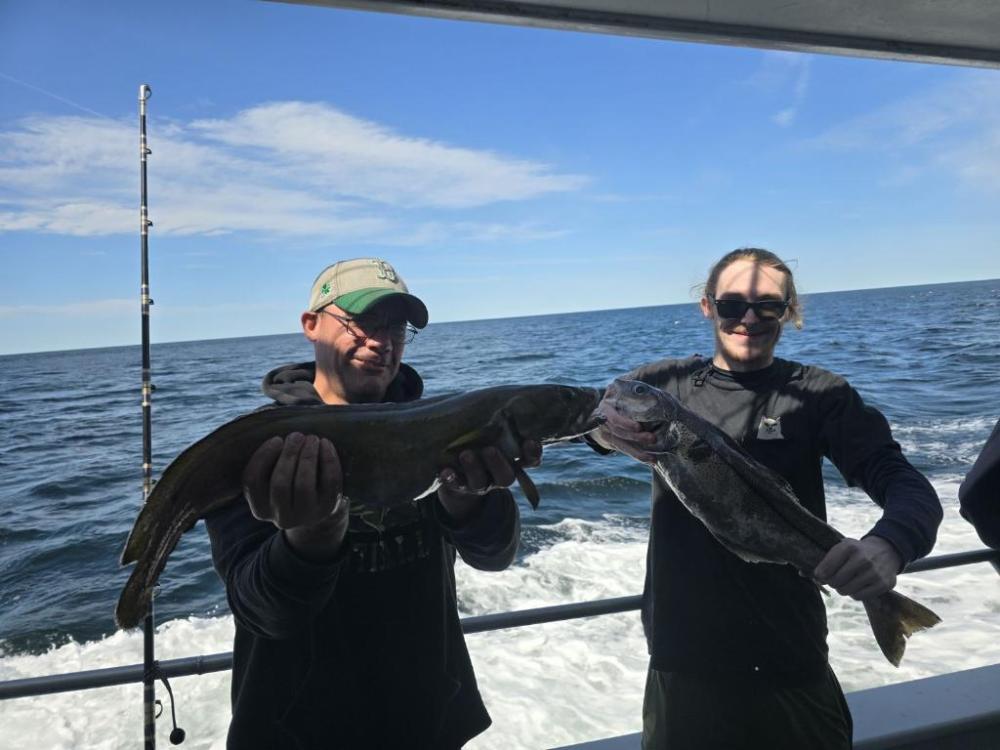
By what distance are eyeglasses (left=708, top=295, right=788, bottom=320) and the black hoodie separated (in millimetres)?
1333

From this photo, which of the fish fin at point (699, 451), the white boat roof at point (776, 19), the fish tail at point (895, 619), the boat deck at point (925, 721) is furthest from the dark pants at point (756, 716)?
the white boat roof at point (776, 19)

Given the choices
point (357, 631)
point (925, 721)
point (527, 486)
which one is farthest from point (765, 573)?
point (357, 631)

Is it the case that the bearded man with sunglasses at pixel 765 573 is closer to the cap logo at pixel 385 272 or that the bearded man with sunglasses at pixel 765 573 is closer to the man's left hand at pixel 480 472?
the man's left hand at pixel 480 472

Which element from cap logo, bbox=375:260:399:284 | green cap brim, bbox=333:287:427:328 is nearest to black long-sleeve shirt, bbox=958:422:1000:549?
green cap brim, bbox=333:287:427:328

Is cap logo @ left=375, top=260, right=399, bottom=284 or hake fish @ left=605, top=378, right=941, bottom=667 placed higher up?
cap logo @ left=375, top=260, right=399, bottom=284

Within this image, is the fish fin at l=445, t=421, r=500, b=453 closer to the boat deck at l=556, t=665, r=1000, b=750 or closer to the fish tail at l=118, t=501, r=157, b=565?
the fish tail at l=118, t=501, r=157, b=565

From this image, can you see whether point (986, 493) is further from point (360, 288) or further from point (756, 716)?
point (360, 288)

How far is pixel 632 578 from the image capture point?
726 cm

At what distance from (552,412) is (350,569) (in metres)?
0.84

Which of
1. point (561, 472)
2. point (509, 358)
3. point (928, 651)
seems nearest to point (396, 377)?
point (928, 651)

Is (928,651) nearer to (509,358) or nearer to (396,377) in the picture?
(396,377)

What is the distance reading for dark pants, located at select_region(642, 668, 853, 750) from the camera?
2.32 meters

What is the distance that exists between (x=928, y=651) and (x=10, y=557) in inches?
463

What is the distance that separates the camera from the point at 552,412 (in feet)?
7.28
